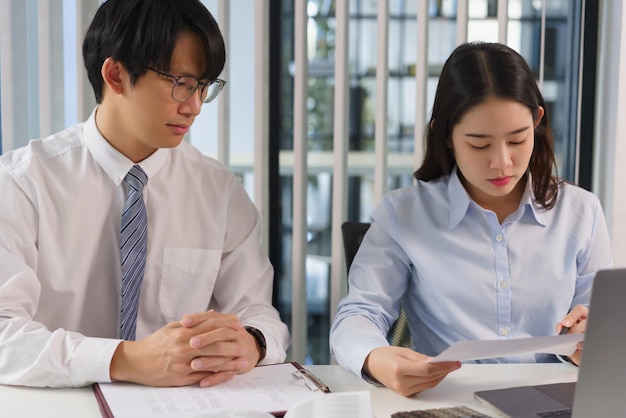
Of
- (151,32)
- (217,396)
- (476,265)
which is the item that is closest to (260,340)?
(217,396)

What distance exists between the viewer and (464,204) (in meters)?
1.76

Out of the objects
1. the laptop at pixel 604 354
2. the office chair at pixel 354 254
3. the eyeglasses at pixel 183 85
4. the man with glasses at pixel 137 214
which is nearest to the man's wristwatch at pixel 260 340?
the man with glasses at pixel 137 214

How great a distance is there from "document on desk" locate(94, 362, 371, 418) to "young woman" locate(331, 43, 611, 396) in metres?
0.27

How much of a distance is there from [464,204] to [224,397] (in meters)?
0.76

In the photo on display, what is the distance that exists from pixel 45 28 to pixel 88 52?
1.64 feet

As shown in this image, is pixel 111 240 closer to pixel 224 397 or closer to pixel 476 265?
pixel 224 397

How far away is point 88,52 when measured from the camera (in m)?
1.74

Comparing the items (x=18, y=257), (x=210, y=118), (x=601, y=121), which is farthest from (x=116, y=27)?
(x=601, y=121)

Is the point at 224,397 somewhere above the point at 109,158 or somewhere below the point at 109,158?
below

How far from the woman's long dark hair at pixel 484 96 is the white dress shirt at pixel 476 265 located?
5 cm

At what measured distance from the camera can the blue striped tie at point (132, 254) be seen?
1.67 metres

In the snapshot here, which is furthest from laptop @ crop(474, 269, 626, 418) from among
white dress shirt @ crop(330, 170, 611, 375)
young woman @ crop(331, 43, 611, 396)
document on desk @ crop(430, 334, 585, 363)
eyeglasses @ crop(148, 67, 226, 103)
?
eyeglasses @ crop(148, 67, 226, 103)

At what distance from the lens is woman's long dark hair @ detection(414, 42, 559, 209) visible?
1.66 m

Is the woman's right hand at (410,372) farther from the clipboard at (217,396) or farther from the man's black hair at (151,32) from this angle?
the man's black hair at (151,32)
